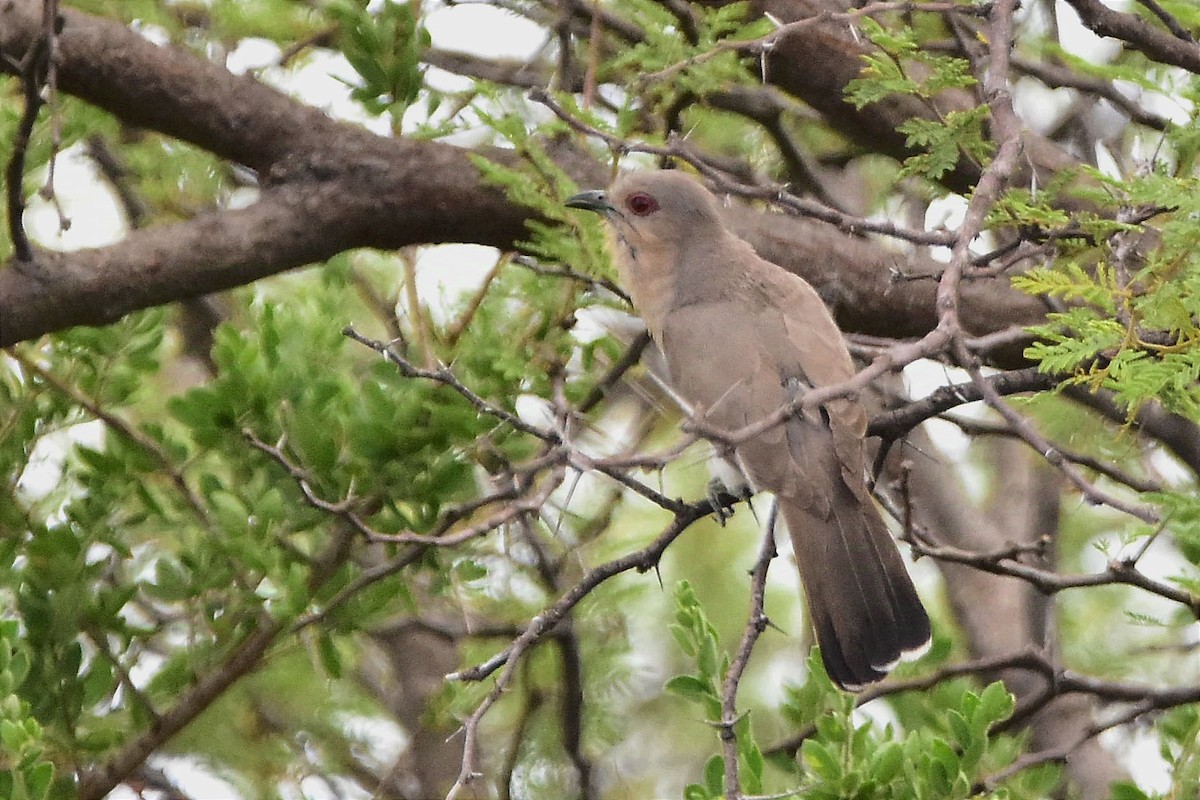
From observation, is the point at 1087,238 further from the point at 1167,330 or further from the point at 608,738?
the point at 608,738

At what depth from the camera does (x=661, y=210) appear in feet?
16.9

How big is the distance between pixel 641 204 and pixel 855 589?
5.33ft

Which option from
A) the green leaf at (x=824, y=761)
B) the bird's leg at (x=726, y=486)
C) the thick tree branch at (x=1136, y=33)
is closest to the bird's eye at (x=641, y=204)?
the bird's leg at (x=726, y=486)

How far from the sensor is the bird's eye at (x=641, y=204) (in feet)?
16.4

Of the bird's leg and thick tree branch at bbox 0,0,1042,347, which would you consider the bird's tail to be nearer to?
the bird's leg

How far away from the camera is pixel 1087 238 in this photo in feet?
11.8

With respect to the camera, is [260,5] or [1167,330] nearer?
[1167,330]

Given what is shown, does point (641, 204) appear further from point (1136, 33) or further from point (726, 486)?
point (1136, 33)

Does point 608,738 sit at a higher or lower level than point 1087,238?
lower

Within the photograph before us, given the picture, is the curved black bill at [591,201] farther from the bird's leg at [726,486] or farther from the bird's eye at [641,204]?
the bird's leg at [726,486]

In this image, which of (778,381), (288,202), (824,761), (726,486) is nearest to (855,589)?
(726,486)

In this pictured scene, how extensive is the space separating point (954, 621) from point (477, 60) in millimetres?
2949

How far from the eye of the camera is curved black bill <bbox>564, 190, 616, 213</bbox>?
452cm

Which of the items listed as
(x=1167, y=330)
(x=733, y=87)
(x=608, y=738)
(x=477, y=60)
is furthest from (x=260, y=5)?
(x=1167, y=330)
